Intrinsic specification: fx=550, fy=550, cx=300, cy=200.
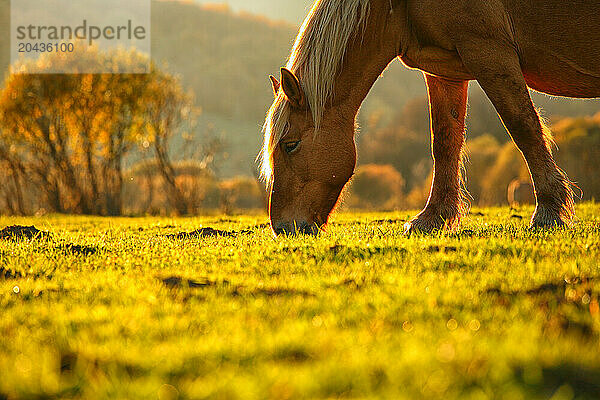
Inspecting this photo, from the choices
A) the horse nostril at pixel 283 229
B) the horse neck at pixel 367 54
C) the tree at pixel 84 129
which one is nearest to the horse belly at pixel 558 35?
the horse neck at pixel 367 54

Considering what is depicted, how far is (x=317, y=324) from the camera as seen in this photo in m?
2.00

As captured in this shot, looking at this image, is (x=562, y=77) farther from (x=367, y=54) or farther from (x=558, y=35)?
(x=367, y=54)

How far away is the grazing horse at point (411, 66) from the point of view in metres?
4.32

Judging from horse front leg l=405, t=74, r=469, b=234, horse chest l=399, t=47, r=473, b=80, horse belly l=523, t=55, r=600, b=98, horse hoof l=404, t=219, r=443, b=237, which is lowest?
horse hoof l=404, t=219, r=443, b=237

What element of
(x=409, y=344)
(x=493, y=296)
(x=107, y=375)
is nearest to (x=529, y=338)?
(x=409, y=344)

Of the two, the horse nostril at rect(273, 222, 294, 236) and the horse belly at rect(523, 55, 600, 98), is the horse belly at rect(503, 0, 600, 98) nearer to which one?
the horse belly at rect(523, 55, 600, 98)

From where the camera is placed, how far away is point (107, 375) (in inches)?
63.4

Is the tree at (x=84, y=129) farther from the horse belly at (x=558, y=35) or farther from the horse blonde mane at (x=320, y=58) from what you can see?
the horse belly at (x=558, y=35)

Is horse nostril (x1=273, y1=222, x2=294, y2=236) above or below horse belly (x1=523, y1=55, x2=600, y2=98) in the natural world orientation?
below

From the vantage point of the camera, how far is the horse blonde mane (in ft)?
15.0

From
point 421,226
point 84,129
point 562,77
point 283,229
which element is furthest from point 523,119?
point 84,129

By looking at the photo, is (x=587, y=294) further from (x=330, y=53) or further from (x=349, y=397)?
(x=330, y=53)

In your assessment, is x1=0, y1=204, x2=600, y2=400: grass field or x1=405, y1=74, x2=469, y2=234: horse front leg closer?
x1=0, y1=204, x2=600, y2=400: grass field

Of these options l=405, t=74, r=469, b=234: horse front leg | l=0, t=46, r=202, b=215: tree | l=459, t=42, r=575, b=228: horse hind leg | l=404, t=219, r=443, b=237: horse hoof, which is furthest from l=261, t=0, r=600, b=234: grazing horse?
l=0, t=46, r=202, b=215: tree
